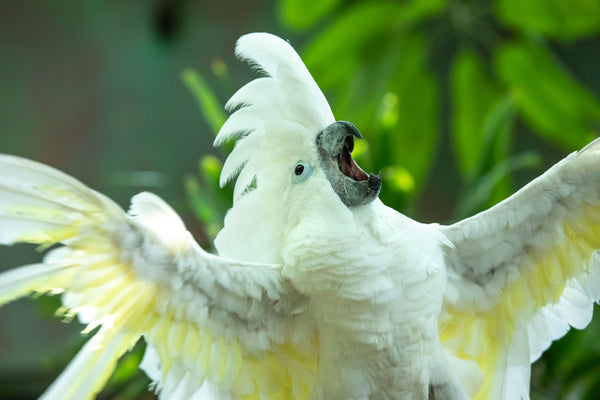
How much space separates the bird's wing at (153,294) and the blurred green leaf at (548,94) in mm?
1032

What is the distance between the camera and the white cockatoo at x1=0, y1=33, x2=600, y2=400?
602 mm

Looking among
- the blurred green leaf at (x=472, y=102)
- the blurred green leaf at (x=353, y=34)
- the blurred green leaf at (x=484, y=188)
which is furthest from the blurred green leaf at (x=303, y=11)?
the blurred green leaf at (x=484, y=188)

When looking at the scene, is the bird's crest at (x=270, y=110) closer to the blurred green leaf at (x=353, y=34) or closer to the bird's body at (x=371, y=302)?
the bird's body at (x=371, y=302)

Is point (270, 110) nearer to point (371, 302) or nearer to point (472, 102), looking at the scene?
point (371, 302)

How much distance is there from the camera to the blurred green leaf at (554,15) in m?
1.50

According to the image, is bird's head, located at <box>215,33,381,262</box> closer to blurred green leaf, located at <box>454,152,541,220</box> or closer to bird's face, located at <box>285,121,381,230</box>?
bird's face, located at <box>285,121,381,230</box>

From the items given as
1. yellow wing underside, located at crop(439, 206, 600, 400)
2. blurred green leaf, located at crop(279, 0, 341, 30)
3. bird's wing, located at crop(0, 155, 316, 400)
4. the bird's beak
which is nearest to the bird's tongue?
the bird's beak

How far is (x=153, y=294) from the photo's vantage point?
0.64m

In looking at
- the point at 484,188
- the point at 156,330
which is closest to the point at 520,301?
the point at 156,330

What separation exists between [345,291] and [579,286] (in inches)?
14.3

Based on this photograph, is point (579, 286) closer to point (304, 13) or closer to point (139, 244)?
point (139, 244)

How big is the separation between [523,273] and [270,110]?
40cm

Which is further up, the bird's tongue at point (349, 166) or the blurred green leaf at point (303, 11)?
the blurred green leaf at point (303, 11)

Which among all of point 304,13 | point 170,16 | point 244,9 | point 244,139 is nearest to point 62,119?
point 170,16
